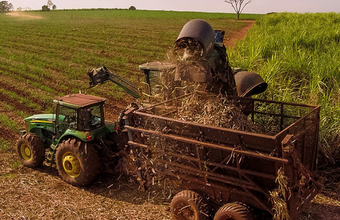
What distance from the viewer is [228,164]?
4.71m

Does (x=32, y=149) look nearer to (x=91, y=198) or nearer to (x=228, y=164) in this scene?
(x=91, y=198)

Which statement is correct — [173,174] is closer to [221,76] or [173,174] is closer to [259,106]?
[221,76]

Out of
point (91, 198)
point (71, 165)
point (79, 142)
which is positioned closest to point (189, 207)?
point (91, 198)

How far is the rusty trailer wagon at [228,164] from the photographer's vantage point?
4186 millimetres

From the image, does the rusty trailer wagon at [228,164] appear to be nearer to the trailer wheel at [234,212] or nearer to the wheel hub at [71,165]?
the trailer wheel at [234,212]

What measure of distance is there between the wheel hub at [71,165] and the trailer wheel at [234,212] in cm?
329

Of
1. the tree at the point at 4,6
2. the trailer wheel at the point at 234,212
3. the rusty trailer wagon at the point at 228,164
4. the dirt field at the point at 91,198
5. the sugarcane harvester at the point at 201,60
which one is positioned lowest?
the dirt field at the point at 91,198

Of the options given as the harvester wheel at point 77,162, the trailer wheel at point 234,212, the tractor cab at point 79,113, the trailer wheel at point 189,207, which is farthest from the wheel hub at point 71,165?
the trailer wheel at point 234,212

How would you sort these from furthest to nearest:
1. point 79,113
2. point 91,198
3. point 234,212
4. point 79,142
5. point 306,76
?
1. point 306,76
2. point 79,113
3. point 79,142
4. point 91,198
5. point 234,212

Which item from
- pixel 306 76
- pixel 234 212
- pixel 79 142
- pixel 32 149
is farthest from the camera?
pixel 306 76

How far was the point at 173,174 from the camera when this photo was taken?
5184 mm

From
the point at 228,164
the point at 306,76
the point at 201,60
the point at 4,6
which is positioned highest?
the point at 4,6

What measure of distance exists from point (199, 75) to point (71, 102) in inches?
111

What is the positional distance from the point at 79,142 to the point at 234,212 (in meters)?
3.51
